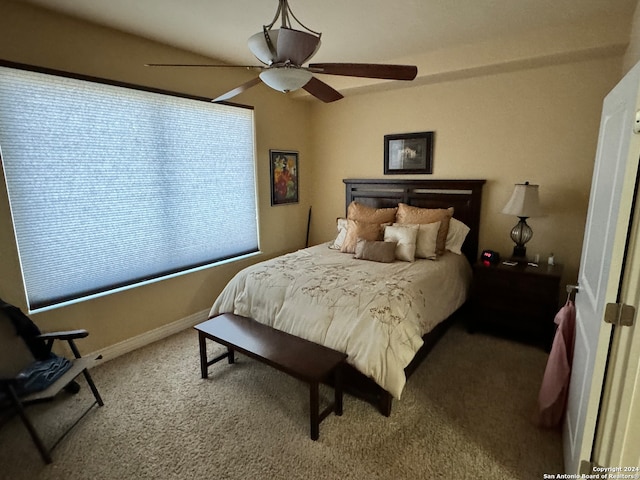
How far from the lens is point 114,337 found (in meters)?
2.86

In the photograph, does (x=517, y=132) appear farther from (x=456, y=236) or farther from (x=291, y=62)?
(x=291, y=62)

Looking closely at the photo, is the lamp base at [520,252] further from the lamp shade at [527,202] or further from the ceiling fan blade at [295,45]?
the ceiling fan blade at [295,45]

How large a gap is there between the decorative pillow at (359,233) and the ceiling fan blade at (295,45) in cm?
199

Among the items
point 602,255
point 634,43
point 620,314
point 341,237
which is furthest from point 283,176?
point 620,314

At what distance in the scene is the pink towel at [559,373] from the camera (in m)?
1.87

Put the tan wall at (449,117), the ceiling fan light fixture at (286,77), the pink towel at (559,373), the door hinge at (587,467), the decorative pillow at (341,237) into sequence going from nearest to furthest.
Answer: the door hinge at (587,467), the ceiling fan light fixture at (286,77), the pink towel at (559,373), the tan wall at (449,117), the decorative pillow at (341,237)

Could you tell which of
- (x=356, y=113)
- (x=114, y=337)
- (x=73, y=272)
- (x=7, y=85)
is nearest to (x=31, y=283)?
(x=73, y=272)

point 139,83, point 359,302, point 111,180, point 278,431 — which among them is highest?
point 139,83

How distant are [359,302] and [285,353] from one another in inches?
23.1

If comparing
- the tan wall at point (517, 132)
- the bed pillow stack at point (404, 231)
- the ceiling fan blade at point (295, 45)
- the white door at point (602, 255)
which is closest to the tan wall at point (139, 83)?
the bed pillow stack at point (404, 231)

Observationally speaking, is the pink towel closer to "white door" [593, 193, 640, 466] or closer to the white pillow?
"white door" [593, 193, 640, 466]

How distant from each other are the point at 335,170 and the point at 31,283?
3.36 meters

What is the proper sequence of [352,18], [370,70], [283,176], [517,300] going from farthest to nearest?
[283,176]
[517,300]
[352,18]
[370,70]

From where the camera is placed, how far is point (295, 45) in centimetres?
159
